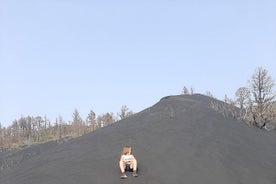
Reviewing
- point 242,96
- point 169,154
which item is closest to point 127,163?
point 169,154

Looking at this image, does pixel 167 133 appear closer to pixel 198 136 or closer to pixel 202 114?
pixel 198 136

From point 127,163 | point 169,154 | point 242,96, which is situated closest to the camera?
point 127,163

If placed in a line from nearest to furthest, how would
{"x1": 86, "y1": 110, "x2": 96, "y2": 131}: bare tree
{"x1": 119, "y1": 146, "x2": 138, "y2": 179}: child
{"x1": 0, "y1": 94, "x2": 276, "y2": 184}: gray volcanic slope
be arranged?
{"x1": 119, "y1": 146, "x2": 138, "y2": 179}: child → {"x1": 0, "y1": 94, "x2": 276, "y2": 184}: gray volcanic slope → {"x1": 86, "y1": 110, "x2": 96, "y2": 131}: bare tree

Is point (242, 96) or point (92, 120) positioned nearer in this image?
point (242, 96)

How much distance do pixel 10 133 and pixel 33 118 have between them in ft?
16.2

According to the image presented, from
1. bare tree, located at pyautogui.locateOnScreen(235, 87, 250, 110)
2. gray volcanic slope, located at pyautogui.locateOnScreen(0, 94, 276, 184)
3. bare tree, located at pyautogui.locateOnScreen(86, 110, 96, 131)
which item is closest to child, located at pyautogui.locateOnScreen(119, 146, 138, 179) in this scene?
gray volcanic slope, located at pyautogui.locateOnScreen(0, 94, 276, 184)

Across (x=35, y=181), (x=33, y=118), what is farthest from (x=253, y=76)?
(x=33, y=118)

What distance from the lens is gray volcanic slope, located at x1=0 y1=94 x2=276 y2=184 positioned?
24.0 ft

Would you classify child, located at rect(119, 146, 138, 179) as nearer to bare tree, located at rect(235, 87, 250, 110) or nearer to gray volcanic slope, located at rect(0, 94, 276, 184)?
gray volcanic slope, located at rect(0, 94, 276, 184)

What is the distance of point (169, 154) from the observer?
26.6 ft

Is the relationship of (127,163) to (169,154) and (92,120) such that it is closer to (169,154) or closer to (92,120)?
(169,154)

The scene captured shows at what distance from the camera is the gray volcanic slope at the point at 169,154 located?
24.0ft

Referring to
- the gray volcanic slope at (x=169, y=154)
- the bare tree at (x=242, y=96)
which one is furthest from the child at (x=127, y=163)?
the bare tree at (x=242, y=96)

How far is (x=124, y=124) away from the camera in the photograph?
10680 millimetres
